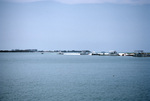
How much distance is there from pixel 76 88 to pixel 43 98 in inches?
296

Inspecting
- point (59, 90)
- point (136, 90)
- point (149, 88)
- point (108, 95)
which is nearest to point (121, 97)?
point (108, 95)

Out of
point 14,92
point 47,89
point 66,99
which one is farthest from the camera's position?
point 47,89

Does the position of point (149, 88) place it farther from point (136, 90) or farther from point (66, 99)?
point (66, 99)

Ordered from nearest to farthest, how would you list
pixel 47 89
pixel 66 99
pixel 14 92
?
pixel 66 99
pixel 14 92
pixel 47 89

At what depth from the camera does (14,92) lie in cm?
3142

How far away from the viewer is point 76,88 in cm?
3431

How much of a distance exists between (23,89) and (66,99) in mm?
9131

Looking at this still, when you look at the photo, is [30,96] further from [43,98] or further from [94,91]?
[94,91]

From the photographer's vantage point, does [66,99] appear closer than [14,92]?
Yes

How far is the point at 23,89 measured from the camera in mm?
33406

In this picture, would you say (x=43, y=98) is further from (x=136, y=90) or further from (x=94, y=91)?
(x=136, y=90)

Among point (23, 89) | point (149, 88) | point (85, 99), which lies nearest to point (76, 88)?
point (85, 99)

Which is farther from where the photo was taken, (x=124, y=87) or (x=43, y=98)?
(x=124, y=87)

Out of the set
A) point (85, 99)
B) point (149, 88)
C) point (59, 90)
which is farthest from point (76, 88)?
point (149, 88)
